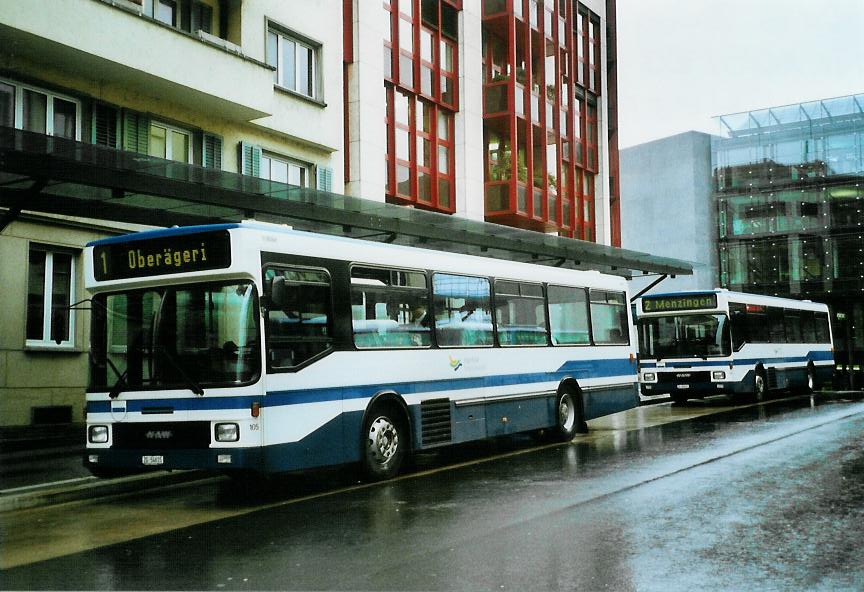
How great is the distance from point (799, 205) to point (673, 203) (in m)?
7.81

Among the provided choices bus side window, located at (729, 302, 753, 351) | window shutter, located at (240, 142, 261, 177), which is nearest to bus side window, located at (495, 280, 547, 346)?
window shutter, located at (240, 142, 261, 177)

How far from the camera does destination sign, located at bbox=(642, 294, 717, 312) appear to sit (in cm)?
2403

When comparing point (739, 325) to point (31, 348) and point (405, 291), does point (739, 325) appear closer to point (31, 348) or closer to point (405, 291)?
point (405, 291)

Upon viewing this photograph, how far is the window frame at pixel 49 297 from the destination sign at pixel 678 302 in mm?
13948

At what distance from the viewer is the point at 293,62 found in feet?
78.7

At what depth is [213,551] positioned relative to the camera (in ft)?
24.5

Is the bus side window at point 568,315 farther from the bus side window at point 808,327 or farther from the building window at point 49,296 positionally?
the bus side window at point 808,327

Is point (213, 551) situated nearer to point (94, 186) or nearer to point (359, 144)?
point (94, 186)

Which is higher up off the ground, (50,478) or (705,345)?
(705,345)

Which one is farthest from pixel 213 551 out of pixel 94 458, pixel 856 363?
pixel 856 363

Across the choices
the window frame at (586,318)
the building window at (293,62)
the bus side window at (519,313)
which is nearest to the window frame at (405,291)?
the bus side window at (519,313)

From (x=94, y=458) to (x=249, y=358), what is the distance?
2216mm

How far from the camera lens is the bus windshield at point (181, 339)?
971 centimetres

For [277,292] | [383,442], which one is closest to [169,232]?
[277,292]
